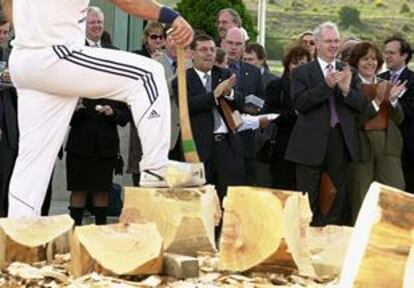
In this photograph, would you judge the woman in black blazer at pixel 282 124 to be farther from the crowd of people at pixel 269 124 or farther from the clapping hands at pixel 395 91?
the clapping hands at pixel 395 91

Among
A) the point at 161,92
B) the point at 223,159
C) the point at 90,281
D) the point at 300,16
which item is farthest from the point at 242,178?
the point at 300,16

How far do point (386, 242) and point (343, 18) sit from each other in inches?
787

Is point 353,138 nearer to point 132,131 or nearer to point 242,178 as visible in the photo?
point 242,178

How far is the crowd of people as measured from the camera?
33.1 ft

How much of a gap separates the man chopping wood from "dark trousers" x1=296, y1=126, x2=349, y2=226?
3513 millimetres

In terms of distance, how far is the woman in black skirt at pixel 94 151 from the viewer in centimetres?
1027

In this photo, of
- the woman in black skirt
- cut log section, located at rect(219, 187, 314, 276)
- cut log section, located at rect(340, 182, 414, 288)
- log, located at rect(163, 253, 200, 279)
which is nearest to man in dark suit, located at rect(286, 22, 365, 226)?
the woman in black skirt

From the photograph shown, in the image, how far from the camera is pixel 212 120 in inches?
399

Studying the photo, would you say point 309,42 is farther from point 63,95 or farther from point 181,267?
point 181,267

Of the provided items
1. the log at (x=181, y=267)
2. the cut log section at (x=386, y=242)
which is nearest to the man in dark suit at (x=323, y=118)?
the log at (x=181, y=267)

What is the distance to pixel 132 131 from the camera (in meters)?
11.0

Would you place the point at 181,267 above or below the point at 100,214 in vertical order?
above

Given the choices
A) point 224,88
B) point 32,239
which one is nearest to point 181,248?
point 32,239

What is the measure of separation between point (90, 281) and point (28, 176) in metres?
1.23
